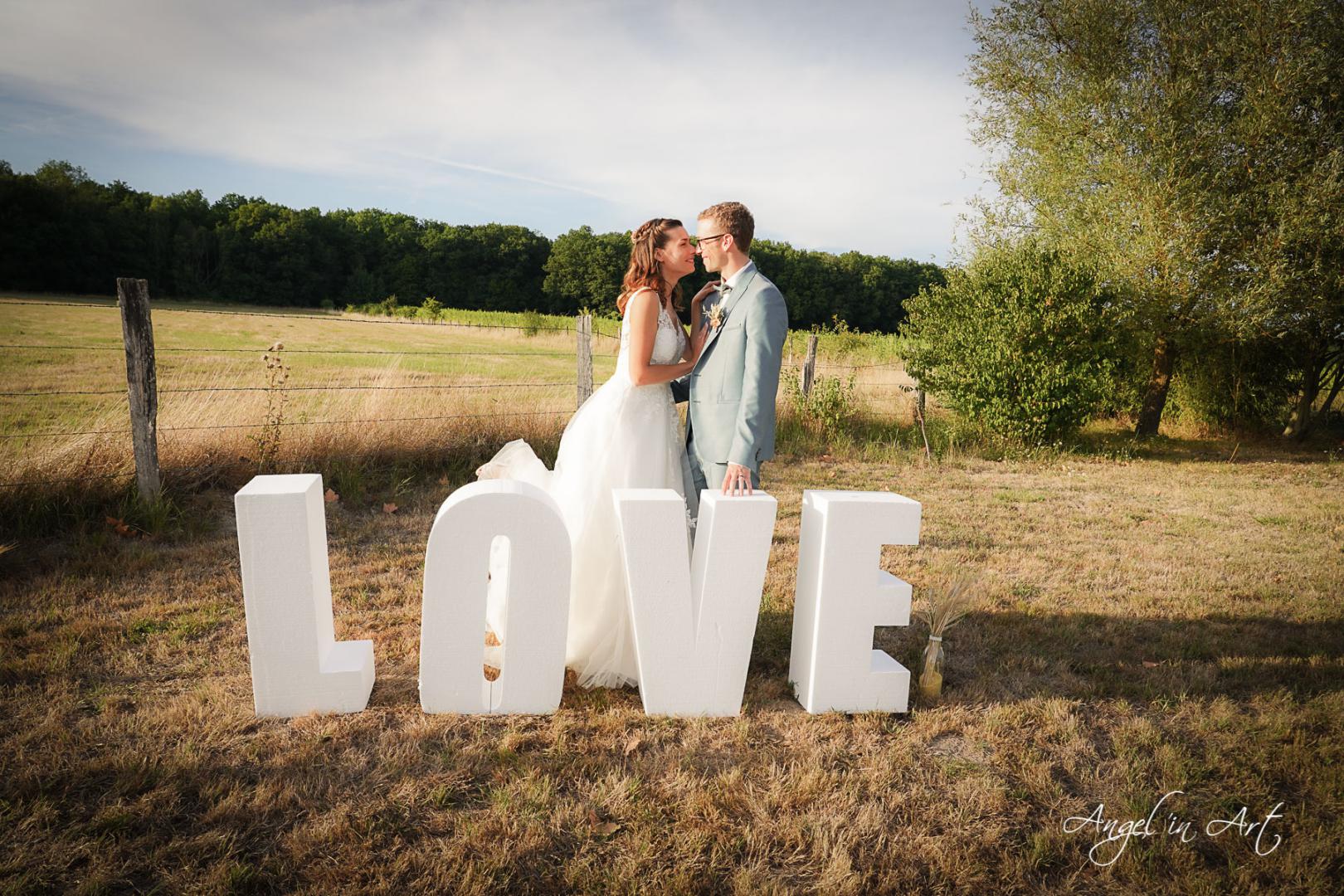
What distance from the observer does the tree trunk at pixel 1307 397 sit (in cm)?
1366

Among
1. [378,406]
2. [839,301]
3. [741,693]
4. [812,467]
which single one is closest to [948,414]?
[812,467]

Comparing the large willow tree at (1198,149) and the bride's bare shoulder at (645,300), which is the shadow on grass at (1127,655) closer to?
the bride's bare shoulder at (645,300)

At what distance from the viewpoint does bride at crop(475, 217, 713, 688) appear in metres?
3.61

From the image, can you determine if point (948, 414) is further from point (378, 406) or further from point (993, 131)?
point (378, 406)

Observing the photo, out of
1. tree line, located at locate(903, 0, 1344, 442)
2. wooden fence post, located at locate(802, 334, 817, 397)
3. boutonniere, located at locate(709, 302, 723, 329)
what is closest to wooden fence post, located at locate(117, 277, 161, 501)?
boutonniere, located at locate(709, 302, 723, 329)

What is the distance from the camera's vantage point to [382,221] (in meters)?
55.7

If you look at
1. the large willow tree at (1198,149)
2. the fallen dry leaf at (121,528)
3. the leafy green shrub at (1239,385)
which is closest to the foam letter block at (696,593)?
the fallen dry leaf at (121,528)

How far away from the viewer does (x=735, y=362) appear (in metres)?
3.52

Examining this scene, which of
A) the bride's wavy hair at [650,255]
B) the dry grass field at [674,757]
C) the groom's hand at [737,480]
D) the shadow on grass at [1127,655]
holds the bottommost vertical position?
the shadow on grass at [1127,655]

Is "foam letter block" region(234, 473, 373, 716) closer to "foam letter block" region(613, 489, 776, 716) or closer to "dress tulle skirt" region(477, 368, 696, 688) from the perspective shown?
"dress tulle skirt" region(477, 368, 696, 688)

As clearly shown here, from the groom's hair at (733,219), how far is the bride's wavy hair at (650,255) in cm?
21

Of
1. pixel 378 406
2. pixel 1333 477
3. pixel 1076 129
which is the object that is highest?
pixel 1076 129

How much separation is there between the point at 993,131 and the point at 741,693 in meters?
14.0

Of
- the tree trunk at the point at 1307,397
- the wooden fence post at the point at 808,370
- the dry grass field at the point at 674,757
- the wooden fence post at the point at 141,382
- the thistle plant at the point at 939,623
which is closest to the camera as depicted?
the dry grass field at the point at 674,757
